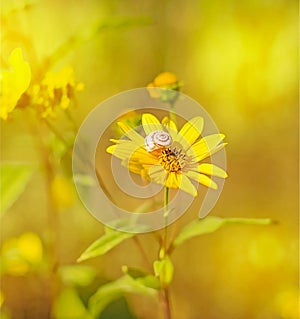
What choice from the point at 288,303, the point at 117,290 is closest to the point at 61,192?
the point at 117,290

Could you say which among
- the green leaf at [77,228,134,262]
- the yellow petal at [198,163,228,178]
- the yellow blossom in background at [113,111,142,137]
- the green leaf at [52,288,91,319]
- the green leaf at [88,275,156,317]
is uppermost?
the yellow blossom in background at [113,111,142,137]

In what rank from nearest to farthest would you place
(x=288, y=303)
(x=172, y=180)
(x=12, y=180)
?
1. (x=172, y=180)
2. (x=12, y=180)
3. (x=288, y=303)

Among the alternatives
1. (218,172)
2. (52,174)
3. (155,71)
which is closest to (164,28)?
(155,71)

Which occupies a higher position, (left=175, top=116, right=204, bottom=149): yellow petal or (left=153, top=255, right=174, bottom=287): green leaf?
(left=175, top=116, right=204, bottom=149): yellow petal

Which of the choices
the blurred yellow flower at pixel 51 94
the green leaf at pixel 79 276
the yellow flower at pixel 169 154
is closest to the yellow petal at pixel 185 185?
the yellow flower at pixel 169 154

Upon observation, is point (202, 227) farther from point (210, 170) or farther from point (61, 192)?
point (61, 192)

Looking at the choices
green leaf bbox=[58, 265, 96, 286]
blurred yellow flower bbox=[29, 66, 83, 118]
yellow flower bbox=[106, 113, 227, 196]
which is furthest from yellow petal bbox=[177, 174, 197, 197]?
green leaf bbox=[58, 265, 96, 286]

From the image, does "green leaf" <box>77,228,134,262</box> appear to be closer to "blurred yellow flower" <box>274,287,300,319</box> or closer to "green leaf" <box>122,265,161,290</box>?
"green leaf" <box>122,265,161,290</box>
